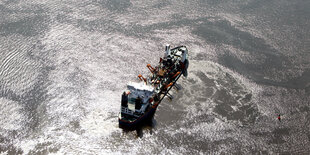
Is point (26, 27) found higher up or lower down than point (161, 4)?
lower down

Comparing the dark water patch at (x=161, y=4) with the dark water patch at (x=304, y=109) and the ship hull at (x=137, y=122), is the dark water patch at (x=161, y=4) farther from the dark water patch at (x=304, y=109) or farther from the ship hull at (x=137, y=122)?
the dark water patch at (x=304, y=109)

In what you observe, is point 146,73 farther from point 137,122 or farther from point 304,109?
point 304,109

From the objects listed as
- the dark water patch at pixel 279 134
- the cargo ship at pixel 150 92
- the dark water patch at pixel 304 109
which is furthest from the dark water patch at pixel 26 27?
the dark water patch at pixel 304 109

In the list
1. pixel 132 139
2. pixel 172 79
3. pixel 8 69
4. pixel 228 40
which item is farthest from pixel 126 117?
pixel 228 40

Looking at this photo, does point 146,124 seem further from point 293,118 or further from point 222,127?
point 293,118

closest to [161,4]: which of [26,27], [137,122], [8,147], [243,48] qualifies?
[243,48]
